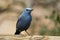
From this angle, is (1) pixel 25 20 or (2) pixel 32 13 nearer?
(1) pixel 25 20

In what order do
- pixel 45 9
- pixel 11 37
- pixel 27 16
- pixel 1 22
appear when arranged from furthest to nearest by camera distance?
pixel 45 9, pixel 1 22, pixel 27 16, pixel 11 37

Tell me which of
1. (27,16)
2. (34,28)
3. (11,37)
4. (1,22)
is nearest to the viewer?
(11,37)

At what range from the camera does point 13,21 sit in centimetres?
996

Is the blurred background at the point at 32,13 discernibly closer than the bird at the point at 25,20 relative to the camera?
No

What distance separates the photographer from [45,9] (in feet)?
34.9

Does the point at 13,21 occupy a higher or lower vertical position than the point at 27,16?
lower

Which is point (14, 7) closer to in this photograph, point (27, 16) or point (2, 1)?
point (2, 1)

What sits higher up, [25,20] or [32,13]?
[25,20]

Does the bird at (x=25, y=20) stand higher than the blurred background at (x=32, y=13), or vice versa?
the bird at (x=25, y=20)

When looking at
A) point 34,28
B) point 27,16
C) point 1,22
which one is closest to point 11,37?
point 27,16

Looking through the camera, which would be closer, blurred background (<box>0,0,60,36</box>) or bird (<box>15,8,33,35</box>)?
bird (<box>15,8,33,35</box>)

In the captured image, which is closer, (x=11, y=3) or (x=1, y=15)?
(x=1, y=15)

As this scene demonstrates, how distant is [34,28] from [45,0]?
1912 millimetres

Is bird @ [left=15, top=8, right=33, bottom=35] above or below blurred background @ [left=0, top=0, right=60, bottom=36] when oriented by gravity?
above
